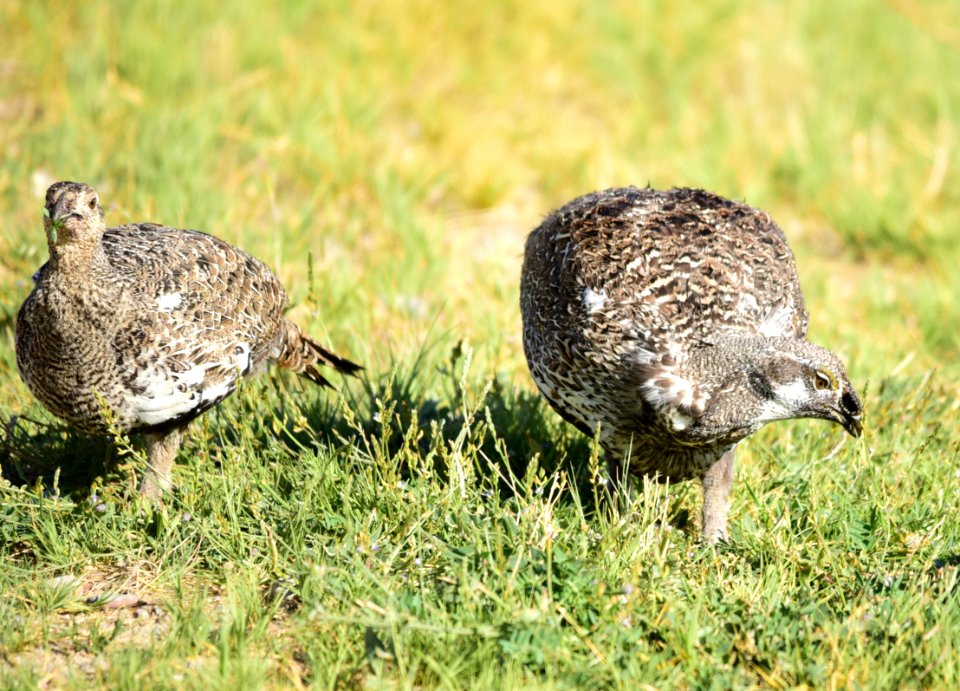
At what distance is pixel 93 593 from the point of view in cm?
406

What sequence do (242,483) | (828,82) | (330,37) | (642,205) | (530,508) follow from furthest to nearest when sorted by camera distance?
1. (828,82)
2. (330,37)
3. (642,205)
4. (242,483)
5. (530,508)

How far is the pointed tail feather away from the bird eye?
2.13 m

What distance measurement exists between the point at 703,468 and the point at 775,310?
0.67m

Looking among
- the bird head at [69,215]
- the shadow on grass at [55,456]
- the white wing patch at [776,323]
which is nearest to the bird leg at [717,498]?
the white wing patch at [776,323]

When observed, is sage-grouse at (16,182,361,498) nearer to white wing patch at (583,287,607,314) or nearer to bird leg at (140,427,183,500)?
bird leg at (140,427,183,500)

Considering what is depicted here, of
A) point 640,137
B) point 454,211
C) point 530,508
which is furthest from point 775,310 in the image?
point 640,137

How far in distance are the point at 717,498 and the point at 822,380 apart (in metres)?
0.82

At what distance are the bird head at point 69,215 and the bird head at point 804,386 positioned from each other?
8.25 feet

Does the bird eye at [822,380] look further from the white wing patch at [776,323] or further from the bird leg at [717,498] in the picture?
the bird leg at [717,498]

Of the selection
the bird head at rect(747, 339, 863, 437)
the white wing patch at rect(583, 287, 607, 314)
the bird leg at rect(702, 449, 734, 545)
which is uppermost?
the white wing patch at rect(583, 287, 607, 314)

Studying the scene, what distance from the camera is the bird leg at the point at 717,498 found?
14.7 ft

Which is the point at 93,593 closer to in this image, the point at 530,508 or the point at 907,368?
the point at 530,508

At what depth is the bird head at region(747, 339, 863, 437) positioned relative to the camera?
12.8 ft

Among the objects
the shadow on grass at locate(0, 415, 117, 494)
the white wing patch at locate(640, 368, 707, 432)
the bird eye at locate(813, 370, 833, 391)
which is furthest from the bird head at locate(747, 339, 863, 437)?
the shadow on grass at locate(0, 415, 117, 494)
